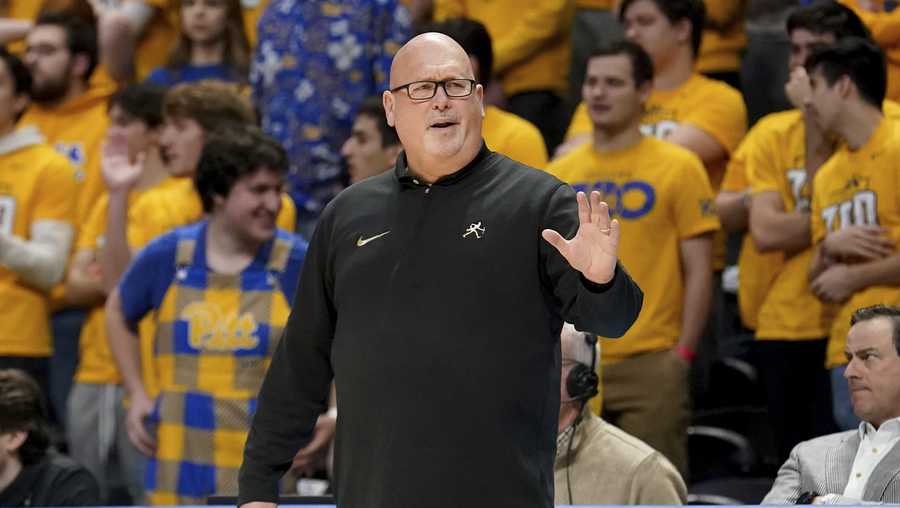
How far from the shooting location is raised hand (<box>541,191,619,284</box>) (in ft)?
8.81

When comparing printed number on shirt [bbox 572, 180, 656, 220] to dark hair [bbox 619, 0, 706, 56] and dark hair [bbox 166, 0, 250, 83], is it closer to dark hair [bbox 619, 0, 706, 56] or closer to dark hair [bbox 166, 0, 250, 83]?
dark hair [bbox 619, 0, 706, 56]

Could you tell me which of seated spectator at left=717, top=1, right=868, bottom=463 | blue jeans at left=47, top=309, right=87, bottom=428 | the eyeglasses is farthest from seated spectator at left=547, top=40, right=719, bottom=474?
the eyeglasses

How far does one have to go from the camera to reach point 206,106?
20.2 ft

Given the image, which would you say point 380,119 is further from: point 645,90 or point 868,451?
point 868,451

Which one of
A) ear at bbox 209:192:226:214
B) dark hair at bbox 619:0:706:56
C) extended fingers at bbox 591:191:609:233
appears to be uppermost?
dark hair at bbox 619:0:706:56

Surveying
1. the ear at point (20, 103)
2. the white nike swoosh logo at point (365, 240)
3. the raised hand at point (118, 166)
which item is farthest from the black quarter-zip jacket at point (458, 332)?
the ear at point (20, 103)

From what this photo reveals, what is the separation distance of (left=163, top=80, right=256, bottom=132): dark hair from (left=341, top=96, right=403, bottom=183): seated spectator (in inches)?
17.1

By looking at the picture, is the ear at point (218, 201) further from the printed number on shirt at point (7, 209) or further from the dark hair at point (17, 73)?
the dark hair at point (17, 73)

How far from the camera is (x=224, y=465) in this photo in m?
5.17

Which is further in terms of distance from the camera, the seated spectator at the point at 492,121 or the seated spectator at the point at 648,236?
the seated spectator at the point at 492,121

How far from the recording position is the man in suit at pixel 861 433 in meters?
4.13

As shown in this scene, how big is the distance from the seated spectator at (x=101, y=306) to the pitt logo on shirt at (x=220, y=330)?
96 centimetres

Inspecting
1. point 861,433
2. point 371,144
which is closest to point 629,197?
point 371,144

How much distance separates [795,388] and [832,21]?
4.50ft
